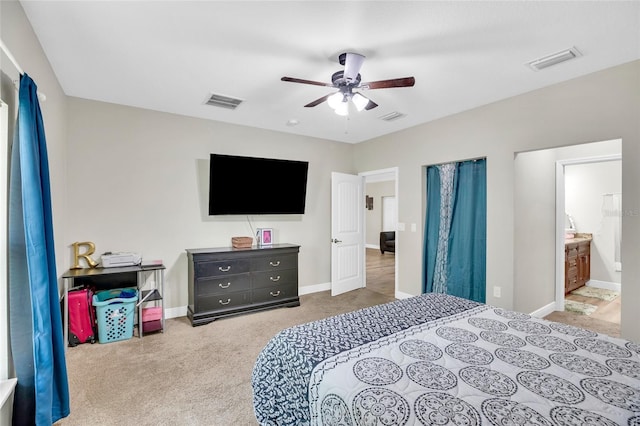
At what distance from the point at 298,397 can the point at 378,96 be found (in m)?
3.00

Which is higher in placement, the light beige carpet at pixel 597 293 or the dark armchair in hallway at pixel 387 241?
the dark armchair in hallway at pixel 387 241

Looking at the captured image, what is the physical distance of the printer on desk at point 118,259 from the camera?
3.36 meters

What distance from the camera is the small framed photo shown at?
4.49 metres

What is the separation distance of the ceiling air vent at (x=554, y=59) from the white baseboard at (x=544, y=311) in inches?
112

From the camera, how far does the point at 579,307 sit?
4285 mm

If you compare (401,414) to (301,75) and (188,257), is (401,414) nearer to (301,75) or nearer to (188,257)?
(301,75)

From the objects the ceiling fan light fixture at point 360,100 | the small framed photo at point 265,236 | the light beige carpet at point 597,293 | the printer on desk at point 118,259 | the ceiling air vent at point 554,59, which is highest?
the ceiling air vent at point 554,59

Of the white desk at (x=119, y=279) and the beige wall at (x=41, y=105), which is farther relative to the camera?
the white desk at (x=119, y=279)

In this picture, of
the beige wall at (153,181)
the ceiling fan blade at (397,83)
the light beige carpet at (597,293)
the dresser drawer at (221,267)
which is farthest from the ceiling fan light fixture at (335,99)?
the light beige carpet at (597,293)

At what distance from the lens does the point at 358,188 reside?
5406mm

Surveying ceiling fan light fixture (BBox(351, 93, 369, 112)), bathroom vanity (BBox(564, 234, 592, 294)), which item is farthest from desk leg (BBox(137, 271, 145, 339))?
bathroom vanity (BBox(564, 234, 592, 294))

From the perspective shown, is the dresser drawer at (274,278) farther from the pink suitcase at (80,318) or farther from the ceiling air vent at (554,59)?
the ceiling air vent at (554,59)

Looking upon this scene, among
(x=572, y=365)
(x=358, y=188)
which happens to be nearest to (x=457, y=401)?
(x=572, y=365)

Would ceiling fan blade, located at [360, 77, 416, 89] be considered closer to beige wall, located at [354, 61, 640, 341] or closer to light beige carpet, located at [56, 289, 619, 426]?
beige wall, located at [354, 61, 640, 341]
